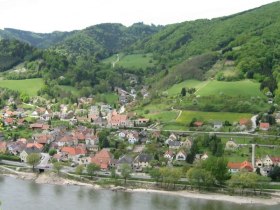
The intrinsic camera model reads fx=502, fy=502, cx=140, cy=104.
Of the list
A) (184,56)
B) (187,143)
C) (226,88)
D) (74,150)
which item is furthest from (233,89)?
(184,56)

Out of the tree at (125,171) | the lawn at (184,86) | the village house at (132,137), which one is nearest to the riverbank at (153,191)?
the tree at (125,171)

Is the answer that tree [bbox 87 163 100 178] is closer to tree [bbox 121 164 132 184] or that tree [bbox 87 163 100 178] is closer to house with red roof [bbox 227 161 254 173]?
tree [bbox 121 164 132 184]

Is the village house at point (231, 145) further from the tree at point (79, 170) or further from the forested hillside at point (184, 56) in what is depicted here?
the forested hillside at point (184, 56)

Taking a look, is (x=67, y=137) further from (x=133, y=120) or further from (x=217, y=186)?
(x=217, y=186)

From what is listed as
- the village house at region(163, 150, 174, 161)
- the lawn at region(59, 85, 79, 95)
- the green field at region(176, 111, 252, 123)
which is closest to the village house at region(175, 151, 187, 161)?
the village house at region(163, 150, 174, 161)

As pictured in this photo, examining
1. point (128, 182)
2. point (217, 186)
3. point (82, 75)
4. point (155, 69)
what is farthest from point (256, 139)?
point (155, 69)

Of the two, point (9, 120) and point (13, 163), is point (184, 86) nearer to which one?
point (9, 120)
